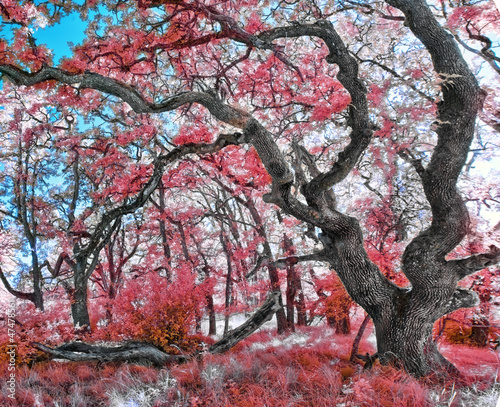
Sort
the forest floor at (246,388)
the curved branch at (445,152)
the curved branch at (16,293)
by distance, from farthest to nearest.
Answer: the curved branch at (16,293)
the curved branch at (445,152)
the forest floor at (246,388)

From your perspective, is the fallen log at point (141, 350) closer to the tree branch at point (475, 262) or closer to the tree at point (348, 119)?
the tree at point (348, 119)

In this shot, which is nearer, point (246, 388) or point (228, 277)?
point (246, 388)

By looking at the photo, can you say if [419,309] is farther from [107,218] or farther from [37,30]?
[37,30]

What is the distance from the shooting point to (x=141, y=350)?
193 inches

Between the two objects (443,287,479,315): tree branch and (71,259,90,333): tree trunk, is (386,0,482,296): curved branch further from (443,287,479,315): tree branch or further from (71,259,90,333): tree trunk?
(71,259,90,333): tree trunk

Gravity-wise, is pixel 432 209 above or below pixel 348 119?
below

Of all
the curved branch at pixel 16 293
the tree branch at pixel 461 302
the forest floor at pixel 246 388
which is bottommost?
the forest floor at pixel 246 388

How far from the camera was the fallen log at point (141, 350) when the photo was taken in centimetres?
439

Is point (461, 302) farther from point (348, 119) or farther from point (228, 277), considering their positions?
point (228, 277)

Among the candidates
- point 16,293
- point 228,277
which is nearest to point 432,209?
point 228,277

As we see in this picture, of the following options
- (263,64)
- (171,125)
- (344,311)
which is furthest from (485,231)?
(171,125)

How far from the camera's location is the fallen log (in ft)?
14.4

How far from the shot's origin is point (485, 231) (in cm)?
370

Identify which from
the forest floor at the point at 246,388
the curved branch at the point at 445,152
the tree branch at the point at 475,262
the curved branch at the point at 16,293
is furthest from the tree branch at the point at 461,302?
the curved branch at the point at 16,293
